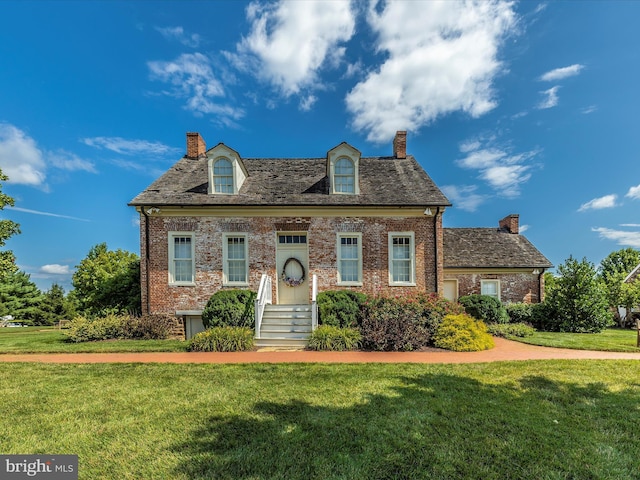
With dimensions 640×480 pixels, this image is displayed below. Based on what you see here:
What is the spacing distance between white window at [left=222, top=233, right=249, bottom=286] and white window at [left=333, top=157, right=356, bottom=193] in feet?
14.7

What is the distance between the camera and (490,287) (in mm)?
17859

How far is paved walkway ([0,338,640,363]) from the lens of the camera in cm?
796

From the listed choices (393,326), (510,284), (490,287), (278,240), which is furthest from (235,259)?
(510,284)

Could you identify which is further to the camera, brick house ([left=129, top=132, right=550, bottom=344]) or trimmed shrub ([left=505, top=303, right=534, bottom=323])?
trimmed shrub ([left=505, top=303, right=534, bottom=323])

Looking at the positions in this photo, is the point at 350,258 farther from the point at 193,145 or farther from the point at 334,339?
the point at 193,145

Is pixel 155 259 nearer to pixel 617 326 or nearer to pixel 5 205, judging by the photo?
pixel 5 205

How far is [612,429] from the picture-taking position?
13.4 feet

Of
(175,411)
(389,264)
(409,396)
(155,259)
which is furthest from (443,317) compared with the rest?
(155,259)

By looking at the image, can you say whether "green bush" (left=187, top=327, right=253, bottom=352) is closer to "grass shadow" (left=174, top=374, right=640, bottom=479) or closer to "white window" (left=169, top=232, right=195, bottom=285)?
"white window" (left=169, top=232, right=195, bottom=285)

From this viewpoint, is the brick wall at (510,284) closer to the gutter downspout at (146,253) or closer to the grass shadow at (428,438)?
the grass shadow at (428,438)

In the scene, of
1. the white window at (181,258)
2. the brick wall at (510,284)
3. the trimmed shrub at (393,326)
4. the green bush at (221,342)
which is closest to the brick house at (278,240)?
the white window at (181,258)

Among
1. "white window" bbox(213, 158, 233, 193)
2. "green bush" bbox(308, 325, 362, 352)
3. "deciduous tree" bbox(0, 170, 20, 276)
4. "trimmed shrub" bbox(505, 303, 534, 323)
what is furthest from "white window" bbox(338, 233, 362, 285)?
"deciduous tree" bbox(0, 170, 20, 276)

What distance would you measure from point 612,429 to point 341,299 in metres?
7.73

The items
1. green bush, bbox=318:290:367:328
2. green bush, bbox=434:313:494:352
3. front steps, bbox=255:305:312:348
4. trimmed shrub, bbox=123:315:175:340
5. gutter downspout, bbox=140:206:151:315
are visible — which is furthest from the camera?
gutter downspout, bbox=140:206:151:315
